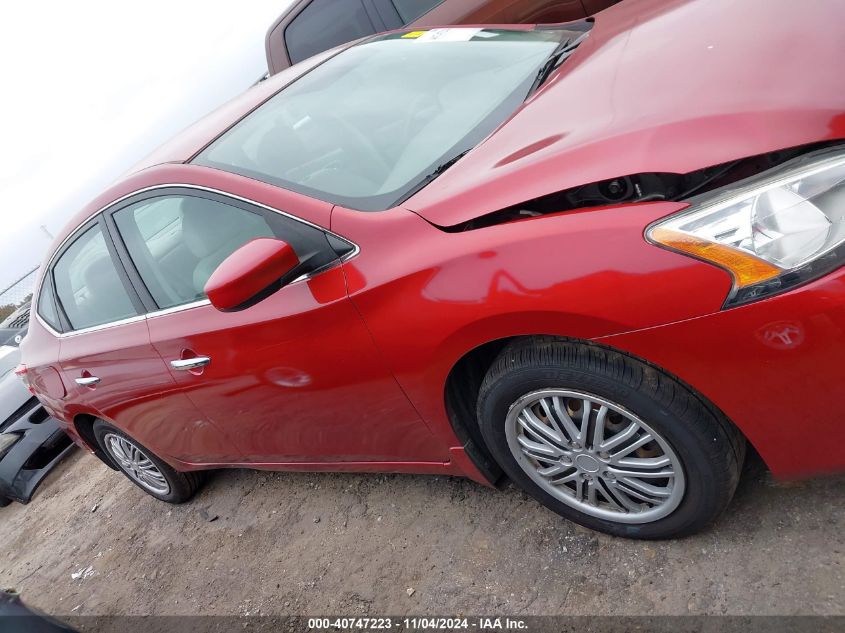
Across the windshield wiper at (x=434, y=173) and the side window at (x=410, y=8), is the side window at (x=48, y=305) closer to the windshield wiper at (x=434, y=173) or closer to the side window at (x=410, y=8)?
the windshield wiper at (x=434, y=173)

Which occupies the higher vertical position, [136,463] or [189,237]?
[189,237]

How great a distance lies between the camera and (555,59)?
264 cm

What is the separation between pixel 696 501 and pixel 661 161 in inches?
37.4

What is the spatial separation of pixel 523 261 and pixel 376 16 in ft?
14.1

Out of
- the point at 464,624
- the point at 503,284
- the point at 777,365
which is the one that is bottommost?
the point at 464,624

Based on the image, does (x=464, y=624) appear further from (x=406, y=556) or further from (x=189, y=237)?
(x=189, y=237)

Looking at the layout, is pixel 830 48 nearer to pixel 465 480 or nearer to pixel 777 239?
pixel 777 239

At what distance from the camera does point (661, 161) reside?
1662mm

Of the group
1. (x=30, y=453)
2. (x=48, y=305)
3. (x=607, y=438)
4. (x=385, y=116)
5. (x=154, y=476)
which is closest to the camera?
(x=607, y=438)

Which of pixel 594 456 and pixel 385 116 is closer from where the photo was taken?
pixel 594 456

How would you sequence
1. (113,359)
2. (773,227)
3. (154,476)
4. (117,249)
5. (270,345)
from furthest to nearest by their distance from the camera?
(154,476) < (113,359) < (117,249) < (270,345) < (773,227)

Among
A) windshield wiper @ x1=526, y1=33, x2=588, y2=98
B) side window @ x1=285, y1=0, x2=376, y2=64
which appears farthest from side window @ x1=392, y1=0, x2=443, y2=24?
windshield wiper @ x1=526, y1=33, x2=588, y2=98

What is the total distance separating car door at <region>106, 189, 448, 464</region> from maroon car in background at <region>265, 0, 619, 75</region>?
256 centimetres

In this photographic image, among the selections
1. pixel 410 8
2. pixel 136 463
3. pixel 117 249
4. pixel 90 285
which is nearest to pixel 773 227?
pixel 117 249
